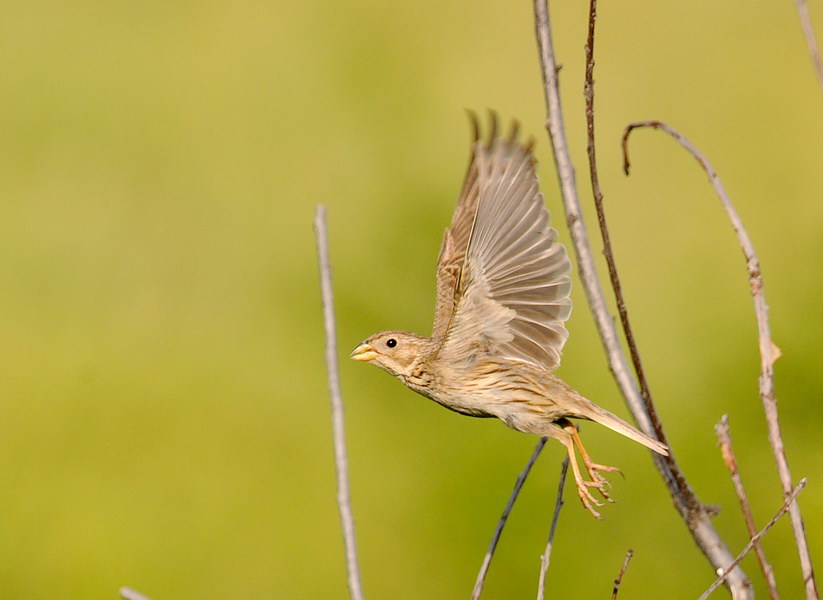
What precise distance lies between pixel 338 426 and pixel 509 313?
1.09 meters

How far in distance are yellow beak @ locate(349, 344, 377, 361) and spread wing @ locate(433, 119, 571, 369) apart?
25 cm

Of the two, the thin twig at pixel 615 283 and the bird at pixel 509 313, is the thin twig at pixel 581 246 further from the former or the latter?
the bird at pixel 509 313

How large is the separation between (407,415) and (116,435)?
1.24 metres

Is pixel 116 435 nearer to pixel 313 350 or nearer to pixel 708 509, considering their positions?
pixel 313 350

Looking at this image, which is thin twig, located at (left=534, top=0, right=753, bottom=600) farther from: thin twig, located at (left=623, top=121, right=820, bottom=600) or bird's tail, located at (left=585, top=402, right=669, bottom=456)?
thin twig, located at (left=623, top=121, right=820, bottom=600)

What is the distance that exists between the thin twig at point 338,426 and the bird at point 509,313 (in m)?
0.87

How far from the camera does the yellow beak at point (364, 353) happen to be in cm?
276

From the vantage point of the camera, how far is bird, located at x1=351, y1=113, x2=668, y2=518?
8.12 feet

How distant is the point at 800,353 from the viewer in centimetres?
451

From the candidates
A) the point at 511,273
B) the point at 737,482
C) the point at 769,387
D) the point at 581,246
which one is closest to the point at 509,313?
the point at 511,273

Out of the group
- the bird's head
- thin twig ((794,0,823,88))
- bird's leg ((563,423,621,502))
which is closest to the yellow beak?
the bird's head

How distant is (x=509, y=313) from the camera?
2521mm

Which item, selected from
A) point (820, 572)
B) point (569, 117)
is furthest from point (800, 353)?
point (569, 117)

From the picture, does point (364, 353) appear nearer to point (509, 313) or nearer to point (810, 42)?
point (509, 313)
